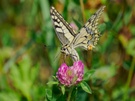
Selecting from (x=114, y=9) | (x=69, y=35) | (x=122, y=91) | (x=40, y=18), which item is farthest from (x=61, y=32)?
(x=40, y=18)

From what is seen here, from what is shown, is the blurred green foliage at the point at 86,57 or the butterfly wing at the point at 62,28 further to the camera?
the blurred green foliage at the point at 86,57

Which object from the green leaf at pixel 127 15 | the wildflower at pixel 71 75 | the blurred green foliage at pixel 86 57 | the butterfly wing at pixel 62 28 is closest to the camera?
the wildflower at pixel 71 75

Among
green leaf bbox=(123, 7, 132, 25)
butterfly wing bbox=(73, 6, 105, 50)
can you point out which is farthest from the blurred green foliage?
butterfly wing bbox=(73, 6, 105, 50)

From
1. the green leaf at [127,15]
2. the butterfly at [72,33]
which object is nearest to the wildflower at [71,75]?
the butterfly at [72,33]

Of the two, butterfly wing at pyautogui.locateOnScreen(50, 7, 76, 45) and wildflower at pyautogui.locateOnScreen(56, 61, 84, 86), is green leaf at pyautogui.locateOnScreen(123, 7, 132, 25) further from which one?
wildflower at pyautogui.locateOnScreen(56, 61, 84, 86)

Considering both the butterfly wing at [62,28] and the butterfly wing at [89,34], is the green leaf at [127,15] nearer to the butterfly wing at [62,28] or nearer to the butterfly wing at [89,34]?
the butterfly wing at [89,34]

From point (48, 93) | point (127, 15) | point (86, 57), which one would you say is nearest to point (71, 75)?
point (48, 93)

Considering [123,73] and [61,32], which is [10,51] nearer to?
[123,73]

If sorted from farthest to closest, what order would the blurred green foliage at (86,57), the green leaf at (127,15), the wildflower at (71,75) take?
the green leaf at (127,15) → the blurred green foliage at (86,57) → the wildflower at (71,75)
